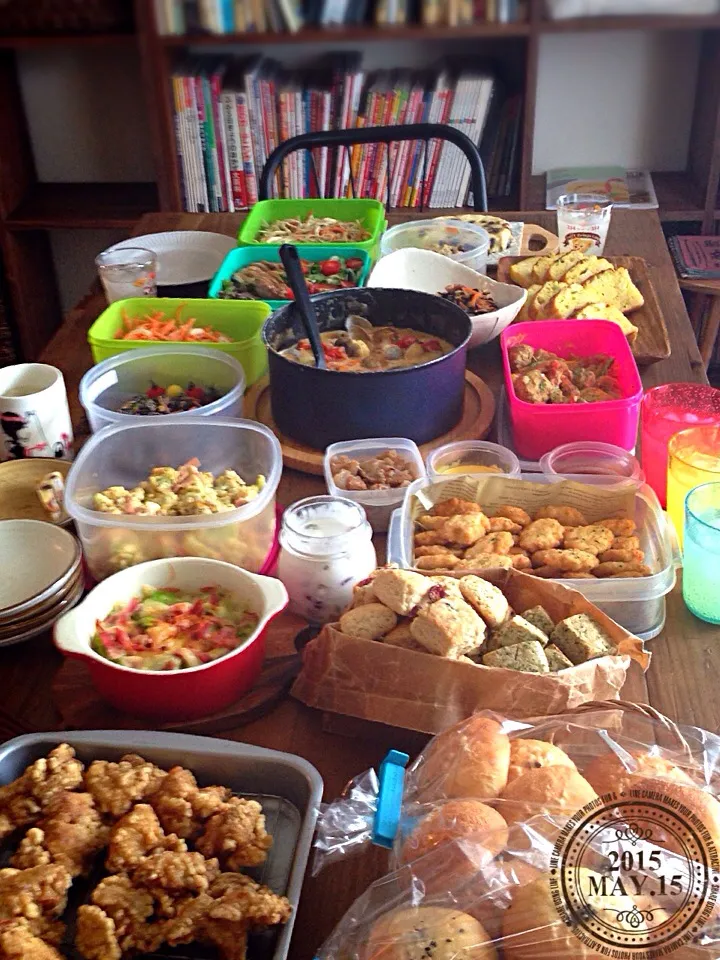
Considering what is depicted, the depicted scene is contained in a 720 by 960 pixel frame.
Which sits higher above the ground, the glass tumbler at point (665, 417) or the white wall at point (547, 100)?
the white wall at point (547, 100)

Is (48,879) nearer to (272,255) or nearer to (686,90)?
(272,255)

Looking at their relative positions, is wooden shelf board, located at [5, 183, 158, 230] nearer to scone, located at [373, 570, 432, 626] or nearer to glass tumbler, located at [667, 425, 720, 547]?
glass tumbler, located at [667, 425, 720, 547]

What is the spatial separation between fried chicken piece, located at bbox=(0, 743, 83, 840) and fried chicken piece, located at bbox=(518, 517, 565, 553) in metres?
0.55

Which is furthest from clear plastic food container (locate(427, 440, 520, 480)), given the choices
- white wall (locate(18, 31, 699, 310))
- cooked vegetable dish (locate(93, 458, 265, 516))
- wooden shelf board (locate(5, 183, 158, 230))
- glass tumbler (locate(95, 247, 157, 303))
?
white wall (locate(18, 31, 699, 310))

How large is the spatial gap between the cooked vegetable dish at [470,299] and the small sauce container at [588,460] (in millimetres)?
423

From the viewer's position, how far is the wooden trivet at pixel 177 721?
0.98 m

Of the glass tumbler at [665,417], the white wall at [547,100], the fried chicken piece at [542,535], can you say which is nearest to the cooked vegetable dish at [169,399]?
the fried chicken piece at [542,535]

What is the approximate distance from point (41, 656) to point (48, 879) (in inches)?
14.7

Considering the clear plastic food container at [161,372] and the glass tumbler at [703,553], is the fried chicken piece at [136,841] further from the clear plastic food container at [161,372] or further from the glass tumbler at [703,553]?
the clear plastic food container at [161,372]

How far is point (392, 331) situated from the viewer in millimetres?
1556

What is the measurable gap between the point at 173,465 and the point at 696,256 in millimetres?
2183

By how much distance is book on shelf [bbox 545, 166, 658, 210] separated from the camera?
9.68 feet

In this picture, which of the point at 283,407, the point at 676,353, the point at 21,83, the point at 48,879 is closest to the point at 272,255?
the point at 283,407

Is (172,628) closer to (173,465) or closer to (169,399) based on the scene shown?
(173,465)
